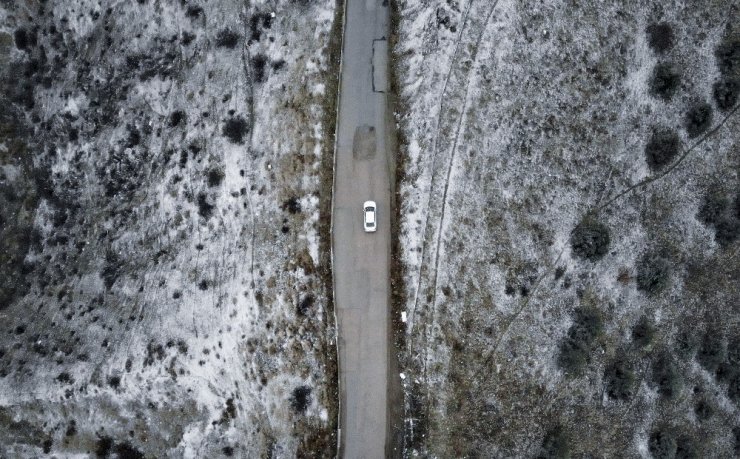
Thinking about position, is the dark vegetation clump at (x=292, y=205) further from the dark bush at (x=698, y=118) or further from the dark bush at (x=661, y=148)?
the dark bush at (x=698, y=118)

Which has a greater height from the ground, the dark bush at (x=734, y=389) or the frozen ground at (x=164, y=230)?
the frozen ground at (x=164, y=230)

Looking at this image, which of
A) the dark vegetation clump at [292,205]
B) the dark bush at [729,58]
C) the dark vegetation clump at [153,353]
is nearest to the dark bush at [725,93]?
the dark bush at [729,58]

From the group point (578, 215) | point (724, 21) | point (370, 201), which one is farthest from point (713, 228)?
point (370, 201)

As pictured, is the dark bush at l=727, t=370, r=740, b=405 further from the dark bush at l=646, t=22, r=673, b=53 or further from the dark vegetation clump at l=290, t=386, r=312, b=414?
the dark vegetation clump at l=290, t=386, r=312, b=414

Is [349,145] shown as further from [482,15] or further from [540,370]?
[540,370]

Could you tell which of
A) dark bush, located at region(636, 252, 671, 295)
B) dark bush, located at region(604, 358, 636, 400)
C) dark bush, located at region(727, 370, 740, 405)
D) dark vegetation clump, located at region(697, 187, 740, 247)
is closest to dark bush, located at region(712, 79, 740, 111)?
dark vegetation clump, located at region(697, 187, 740, 247)

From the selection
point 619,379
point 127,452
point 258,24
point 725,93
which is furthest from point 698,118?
point 127,452
